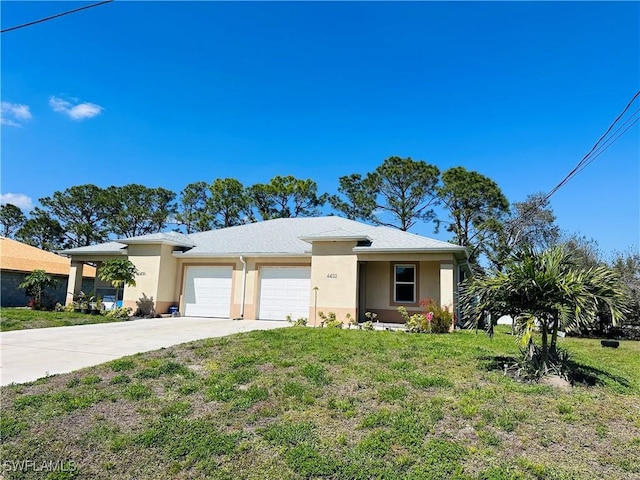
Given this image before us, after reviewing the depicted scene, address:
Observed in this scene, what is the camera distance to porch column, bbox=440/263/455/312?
46.6 ft

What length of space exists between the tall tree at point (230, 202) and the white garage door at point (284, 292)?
659 inches

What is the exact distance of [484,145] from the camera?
19.1 metres

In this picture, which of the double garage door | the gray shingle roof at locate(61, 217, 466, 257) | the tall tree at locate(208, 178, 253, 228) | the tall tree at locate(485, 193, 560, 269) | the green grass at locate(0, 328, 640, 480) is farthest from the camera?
the tall tree at locate(208, 178, 253, 228)

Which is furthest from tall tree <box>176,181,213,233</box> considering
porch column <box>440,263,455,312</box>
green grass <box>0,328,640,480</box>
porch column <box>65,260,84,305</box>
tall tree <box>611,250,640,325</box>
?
tall tree <box>611,250,640,325</box>

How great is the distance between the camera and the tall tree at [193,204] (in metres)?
34.7

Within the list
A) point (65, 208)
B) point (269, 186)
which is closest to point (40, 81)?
point (269, 186)

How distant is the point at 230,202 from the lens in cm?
3319

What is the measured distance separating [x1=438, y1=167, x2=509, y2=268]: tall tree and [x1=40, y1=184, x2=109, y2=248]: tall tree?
31.3 metres

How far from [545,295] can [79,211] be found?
136 feet

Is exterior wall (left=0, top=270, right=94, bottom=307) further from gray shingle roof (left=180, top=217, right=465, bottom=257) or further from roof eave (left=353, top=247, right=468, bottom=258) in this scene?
roof eave (left=353, top=247, right=468, bottom=258)

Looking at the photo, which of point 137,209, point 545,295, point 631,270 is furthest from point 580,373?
point 137,209

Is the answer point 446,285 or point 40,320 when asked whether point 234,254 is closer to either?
point 40,320

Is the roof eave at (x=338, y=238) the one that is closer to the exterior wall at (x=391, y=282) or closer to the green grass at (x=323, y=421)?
the exterior wall at (x=391, y=282)

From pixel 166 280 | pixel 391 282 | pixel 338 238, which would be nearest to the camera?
pixel 338 238
